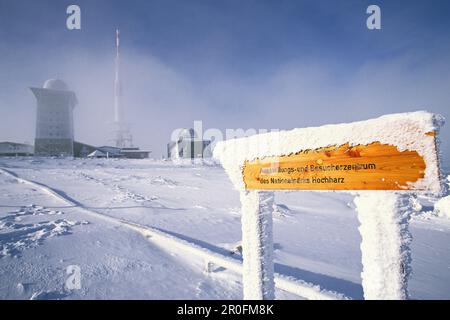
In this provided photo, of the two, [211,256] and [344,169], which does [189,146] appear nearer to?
[211,256]

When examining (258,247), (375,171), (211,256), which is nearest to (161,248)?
(211,256)

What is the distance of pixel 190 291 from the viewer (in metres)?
3.17

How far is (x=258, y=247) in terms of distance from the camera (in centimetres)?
218

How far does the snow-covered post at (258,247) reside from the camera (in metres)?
2.15

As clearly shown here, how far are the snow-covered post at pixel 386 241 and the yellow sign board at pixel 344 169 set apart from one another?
92 mm

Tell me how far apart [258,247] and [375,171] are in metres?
1.23

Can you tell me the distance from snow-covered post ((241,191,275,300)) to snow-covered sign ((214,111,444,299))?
0.85 feet

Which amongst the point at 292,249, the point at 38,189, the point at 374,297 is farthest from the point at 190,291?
the point at 38,189

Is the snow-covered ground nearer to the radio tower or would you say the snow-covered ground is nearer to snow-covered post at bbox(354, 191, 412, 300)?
snow-covered post at bbox(354, 191, 412, 300)

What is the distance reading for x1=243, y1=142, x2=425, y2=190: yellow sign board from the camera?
1359mm

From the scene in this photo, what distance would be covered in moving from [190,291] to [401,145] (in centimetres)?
304

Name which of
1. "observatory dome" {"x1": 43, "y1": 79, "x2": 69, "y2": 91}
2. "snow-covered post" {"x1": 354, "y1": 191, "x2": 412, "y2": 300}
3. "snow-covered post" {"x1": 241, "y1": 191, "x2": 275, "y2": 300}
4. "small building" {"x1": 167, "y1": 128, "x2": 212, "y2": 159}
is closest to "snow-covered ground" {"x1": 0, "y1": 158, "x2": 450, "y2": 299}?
"snow-covered post" {"x1": 241, "y1": 191, "x2": 275, "y2": 300}

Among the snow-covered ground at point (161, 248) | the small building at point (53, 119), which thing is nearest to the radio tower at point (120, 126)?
the small building at point (53, 119)
